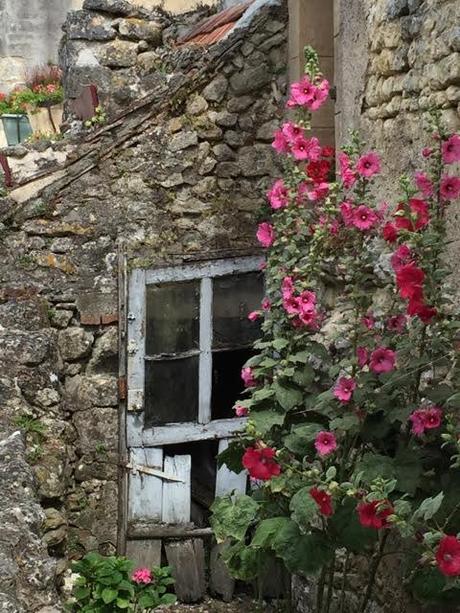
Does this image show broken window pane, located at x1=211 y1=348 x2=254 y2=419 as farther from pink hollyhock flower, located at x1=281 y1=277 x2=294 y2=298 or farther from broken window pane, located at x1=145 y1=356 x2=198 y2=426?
pink hollyhock flower, located at x1=281 y1=277 x2=294 y2=298

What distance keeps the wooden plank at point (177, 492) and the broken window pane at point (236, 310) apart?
693 mm

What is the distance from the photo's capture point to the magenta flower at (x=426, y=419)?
3029mm

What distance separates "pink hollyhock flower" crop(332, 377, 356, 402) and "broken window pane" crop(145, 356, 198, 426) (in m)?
2.62

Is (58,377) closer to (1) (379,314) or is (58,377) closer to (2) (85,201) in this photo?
(2) (85,201)

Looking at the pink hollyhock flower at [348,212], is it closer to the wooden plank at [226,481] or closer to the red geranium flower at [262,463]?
the red geranium flower at [262,463]

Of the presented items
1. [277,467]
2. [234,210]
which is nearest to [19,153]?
[234,210]

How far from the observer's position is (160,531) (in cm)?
579

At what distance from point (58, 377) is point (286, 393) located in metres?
1.95

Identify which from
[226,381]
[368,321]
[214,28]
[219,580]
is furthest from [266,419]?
[214,28]

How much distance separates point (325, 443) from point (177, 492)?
2697 millimetres

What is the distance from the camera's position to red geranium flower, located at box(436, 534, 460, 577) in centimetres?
242

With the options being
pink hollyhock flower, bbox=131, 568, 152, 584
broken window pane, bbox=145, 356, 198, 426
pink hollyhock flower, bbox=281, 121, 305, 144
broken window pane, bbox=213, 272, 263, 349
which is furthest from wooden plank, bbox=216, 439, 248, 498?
pink hollyhock flower, bbox=281, 121, 305, 144

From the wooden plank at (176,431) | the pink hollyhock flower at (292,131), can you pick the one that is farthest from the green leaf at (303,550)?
the wooden plank at (176,431)

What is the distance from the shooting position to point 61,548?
4.67m
